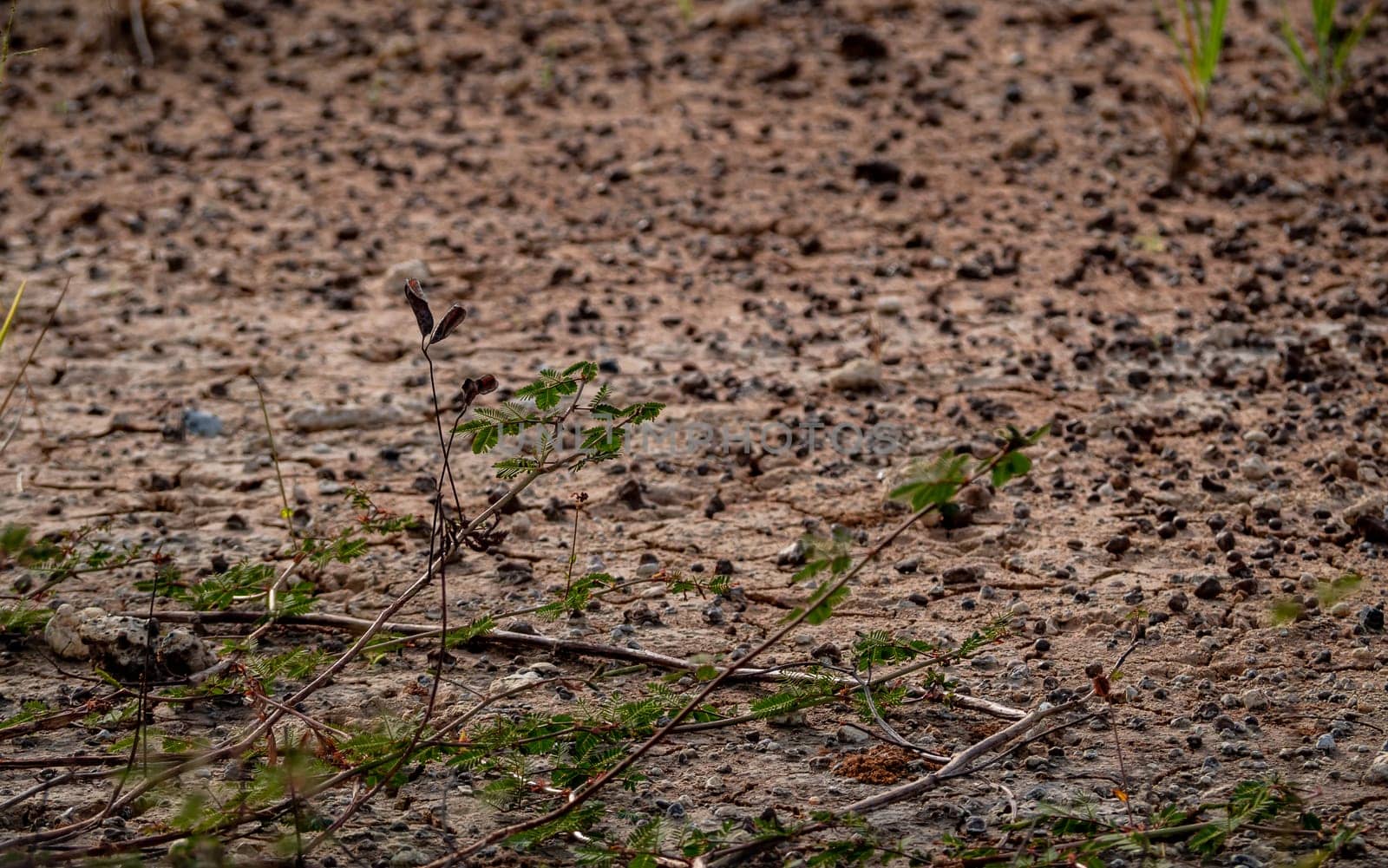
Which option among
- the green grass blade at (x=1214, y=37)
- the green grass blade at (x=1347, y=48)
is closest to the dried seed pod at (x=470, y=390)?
the green grass blade at (x=1214, y=37)

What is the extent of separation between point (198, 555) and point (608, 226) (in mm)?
2242

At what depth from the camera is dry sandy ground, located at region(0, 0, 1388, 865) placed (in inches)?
107

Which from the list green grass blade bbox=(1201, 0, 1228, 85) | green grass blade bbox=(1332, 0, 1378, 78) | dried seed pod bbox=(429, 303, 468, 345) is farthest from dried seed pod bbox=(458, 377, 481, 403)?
green grass blade bbox=(1332, 0, 1378, 78)

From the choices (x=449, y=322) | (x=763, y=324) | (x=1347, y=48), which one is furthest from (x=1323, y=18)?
(x=449, y=322)

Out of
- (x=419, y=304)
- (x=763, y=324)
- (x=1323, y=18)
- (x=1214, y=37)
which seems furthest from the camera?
(x=1323, y=18)

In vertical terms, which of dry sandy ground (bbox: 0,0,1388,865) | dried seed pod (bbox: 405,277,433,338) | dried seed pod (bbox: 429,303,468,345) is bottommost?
dry sandy ground (bbox: 0,0,1388,865)

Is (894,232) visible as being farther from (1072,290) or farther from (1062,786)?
(1062,786)

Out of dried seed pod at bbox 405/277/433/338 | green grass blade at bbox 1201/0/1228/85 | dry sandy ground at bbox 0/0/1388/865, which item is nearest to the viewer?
dried seed pod at bbox 405/277/433/338

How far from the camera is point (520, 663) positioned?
2811 millimetres

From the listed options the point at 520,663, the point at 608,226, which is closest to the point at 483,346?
the point at 608,226

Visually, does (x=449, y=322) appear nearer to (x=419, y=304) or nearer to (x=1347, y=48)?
(x=419, y=304)

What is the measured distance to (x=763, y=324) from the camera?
4.39 m

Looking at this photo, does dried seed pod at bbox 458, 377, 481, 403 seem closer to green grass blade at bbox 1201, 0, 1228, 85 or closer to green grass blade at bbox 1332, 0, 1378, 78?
green grass blade at bbox 1201, 0, 1228, 85

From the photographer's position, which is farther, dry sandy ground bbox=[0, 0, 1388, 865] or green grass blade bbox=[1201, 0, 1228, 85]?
green grass blade bbox=[1201, 0, 1228, 85]
